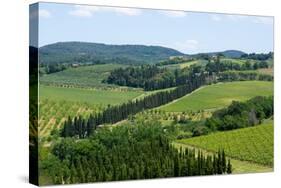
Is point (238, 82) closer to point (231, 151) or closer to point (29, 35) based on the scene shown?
point (231, 151)

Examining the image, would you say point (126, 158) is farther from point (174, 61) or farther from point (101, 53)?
point (174, 61)

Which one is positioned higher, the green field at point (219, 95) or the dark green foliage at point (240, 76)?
the dark green foliage at point (240, 76)

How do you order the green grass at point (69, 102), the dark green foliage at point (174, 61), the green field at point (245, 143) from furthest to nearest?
the green field at point (245, 143) < the dark green foliage at point (174, 61) < the green grass at point (69, 102)

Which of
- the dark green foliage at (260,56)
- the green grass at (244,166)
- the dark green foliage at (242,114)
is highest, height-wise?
the dark green foliage at (260,56)

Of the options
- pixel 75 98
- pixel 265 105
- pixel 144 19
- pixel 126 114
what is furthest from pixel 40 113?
pixel 265 105

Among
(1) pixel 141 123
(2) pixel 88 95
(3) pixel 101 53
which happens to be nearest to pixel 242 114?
(1) pixel 141 123

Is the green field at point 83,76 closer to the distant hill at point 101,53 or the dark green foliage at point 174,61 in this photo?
the distant hill at point 101,53

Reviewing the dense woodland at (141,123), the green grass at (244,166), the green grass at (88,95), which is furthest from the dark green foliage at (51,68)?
A: the green grass at (244,166)
